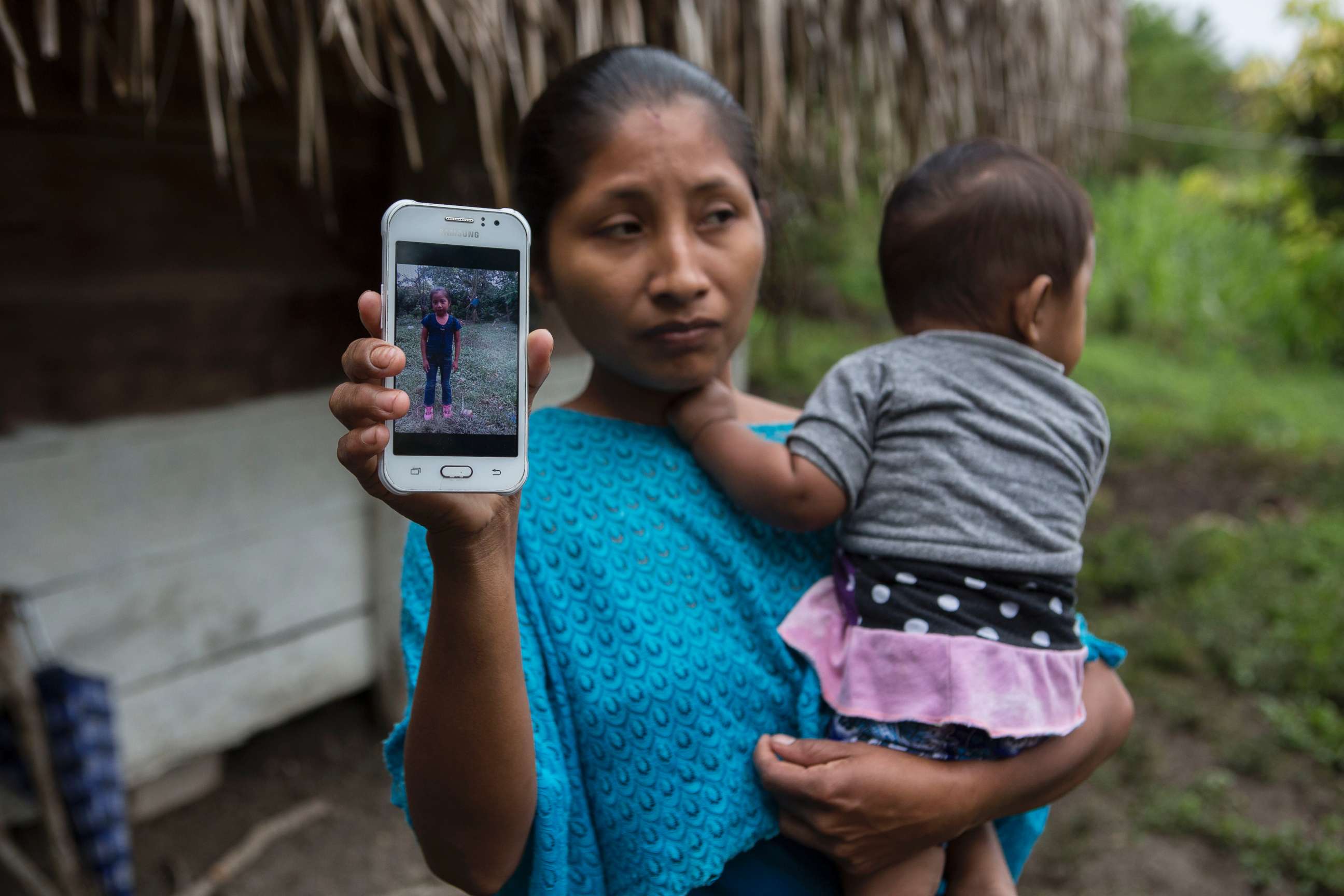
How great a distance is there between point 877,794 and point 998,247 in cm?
66

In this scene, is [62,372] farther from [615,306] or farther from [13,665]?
[615,306]

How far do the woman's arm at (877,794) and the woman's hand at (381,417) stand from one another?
45 centimetres

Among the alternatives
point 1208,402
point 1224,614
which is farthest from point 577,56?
point 1208,402

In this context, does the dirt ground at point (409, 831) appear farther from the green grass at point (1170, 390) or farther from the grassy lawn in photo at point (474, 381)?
the green grass at point (1170, 390)

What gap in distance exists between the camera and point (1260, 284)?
32.8 ft

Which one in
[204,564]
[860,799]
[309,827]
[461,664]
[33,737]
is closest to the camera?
[461,664]

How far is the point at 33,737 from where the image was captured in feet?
6.81

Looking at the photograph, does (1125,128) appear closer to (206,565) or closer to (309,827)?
(206,565)

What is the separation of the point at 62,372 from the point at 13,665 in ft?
2.22

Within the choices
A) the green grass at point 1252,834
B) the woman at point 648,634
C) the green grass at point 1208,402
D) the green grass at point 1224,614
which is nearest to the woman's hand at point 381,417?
the woman at point 648,634

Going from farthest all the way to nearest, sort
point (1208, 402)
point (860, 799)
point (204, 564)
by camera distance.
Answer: point (1208, 402)
point (204, 564)
point (860, 799)

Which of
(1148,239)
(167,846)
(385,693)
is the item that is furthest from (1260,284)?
(167,846)

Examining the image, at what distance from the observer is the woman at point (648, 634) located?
960mm

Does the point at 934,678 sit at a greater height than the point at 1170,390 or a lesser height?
greater
